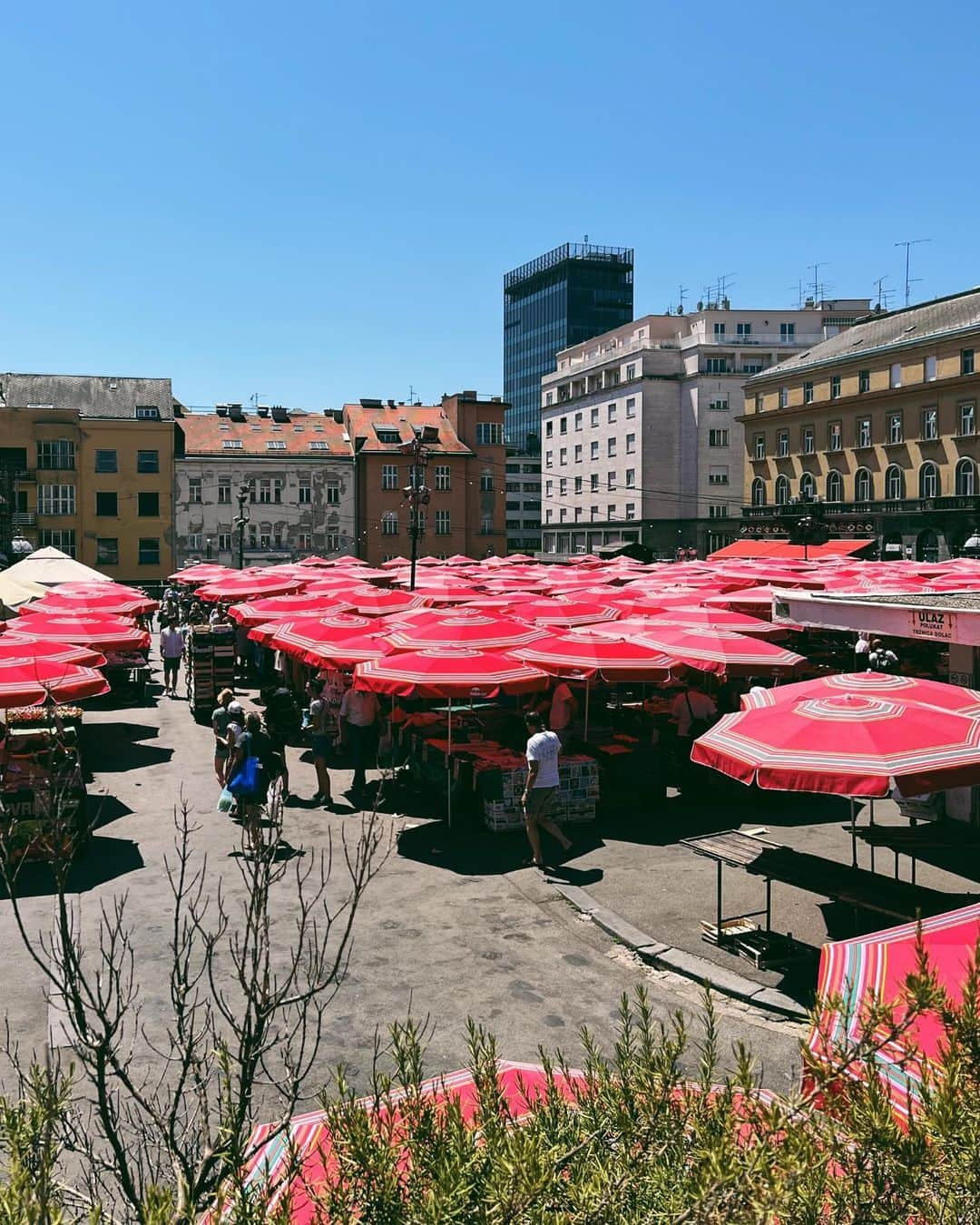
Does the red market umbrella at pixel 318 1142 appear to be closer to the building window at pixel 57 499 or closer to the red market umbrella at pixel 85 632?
the red market umbrella at pixel 85 632

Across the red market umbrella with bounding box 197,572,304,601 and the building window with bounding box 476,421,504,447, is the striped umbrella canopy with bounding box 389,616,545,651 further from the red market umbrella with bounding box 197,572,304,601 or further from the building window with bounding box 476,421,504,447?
the building window with bounding box 476,421,504,447

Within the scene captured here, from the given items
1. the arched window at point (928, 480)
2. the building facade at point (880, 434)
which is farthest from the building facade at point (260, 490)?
the arched window at point (928, 480)

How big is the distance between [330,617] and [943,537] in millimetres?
47690

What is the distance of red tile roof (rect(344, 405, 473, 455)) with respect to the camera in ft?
251

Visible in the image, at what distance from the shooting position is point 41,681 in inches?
485

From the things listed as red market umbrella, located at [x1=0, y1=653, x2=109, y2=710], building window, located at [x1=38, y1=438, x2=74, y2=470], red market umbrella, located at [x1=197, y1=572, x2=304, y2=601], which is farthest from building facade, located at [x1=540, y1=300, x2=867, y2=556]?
red market umbrella, located at [x1=0, y1=653, x2=109, y2=710]

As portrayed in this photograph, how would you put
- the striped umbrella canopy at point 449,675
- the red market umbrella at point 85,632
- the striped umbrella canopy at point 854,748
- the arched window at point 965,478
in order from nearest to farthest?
1. the striped umbrella canopy at point 854,748
2. the striped umbrella canopy at point 449,675
3. the red market umbrella at point 85,632
4. the arched window at point 965,478

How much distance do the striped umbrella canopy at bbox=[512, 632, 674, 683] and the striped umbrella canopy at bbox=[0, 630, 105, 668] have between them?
239 inches

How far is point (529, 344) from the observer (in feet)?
497

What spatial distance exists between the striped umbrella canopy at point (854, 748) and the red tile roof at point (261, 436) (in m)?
69.5

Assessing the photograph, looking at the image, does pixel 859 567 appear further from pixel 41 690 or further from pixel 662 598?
pixel 41 690

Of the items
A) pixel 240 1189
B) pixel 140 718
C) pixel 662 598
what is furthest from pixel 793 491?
pixel 240 1189

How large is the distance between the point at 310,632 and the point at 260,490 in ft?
195

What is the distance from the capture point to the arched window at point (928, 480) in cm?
5706
